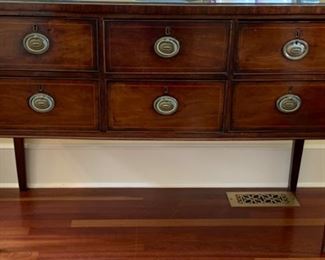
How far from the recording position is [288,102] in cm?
118

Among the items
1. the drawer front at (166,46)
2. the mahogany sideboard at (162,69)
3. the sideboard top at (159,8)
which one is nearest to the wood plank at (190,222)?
the mahogany sideboard at (162,69)

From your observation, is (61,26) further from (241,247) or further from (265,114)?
(241,247)

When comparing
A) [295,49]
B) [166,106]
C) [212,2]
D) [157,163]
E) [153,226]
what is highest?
[212,2]

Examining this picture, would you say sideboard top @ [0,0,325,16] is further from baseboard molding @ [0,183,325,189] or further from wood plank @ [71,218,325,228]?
baseboard molding @ [0,183,325,189]

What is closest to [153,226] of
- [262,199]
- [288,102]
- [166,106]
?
[262,199]

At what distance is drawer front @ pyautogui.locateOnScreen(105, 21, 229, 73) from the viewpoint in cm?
110

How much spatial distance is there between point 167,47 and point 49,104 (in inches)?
13.4

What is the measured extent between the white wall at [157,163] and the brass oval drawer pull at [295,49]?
69cm

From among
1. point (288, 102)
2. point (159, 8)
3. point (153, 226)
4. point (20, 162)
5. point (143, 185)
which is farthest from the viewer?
point (143, 185)

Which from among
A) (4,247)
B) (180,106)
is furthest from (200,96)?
(4,247)

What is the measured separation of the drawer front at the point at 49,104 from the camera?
1.15m

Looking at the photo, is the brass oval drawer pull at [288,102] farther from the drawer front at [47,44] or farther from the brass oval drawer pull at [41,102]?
the brass oval drawer pull at [41,102]

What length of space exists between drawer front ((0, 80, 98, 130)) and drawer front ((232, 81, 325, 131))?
15.3 inches

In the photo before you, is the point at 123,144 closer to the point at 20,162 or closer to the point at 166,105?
the point at 20,162
